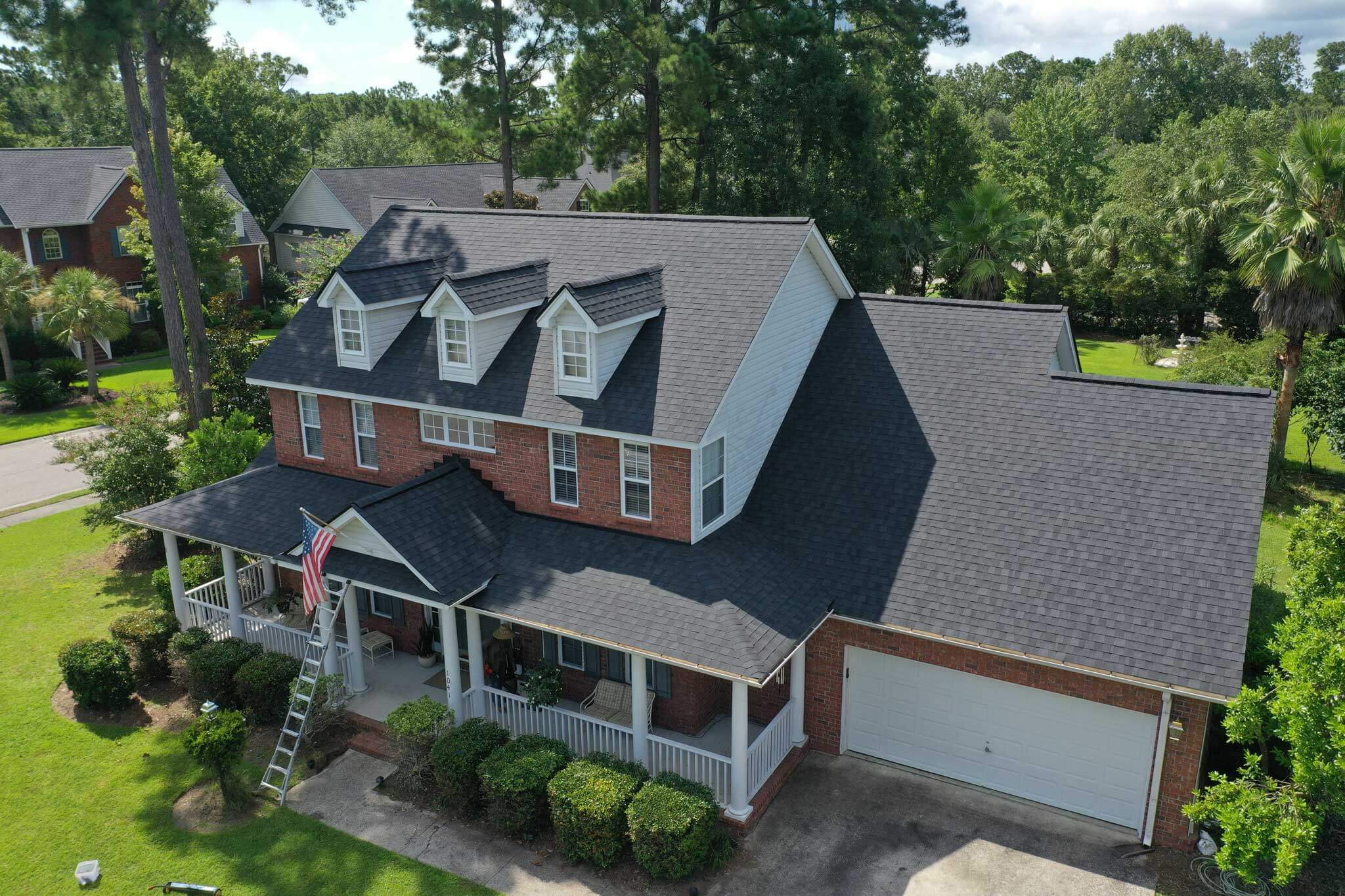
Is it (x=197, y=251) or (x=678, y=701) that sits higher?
(x=197, y=251)

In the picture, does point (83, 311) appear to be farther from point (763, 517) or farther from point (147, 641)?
point (763, 517)

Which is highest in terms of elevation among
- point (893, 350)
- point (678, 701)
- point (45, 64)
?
point (45, 64)

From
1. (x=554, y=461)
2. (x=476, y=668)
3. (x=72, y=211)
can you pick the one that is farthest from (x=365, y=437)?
(x=72, y=211)

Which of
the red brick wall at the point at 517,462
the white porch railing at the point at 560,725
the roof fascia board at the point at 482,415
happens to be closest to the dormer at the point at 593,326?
the roof fascia board at the point at 482,415

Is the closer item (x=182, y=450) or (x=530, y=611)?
(x=530, y=611)

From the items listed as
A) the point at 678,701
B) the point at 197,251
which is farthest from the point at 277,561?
the point at 197,251

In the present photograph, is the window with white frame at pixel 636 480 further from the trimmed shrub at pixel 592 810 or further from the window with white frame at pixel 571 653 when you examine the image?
the trimmed shrub at pixel 592 810

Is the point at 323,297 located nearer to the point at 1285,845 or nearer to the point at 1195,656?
the point at 1195,656

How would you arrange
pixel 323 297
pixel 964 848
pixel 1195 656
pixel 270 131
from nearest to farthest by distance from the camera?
pixel 1195 656
pixel 964 848
pixel 323 297
pixel 270 131
